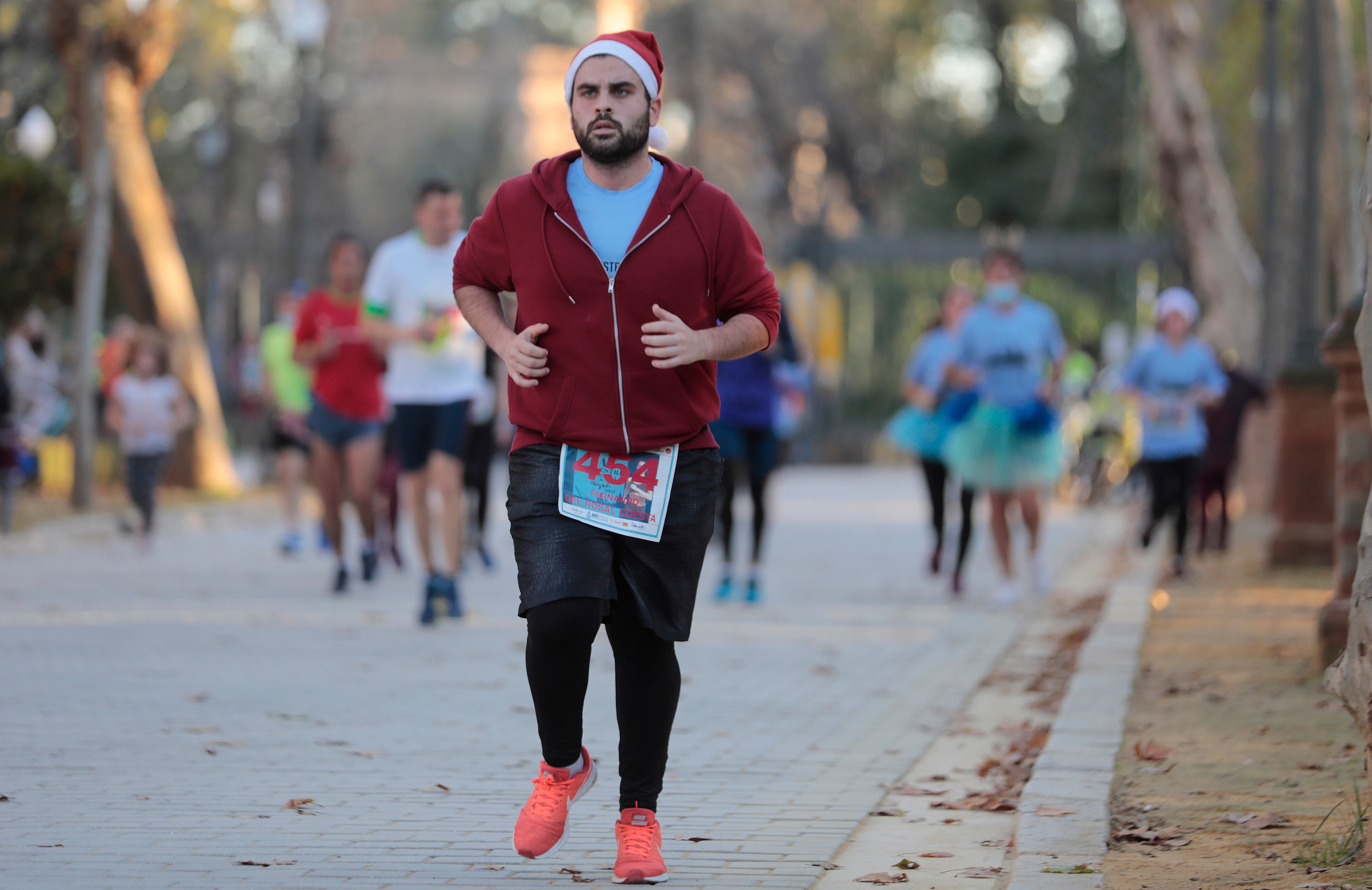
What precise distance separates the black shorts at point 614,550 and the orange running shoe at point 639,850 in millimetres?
444

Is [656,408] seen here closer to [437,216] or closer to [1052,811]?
[1052,811]

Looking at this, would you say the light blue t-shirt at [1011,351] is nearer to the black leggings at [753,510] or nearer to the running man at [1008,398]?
the running man at [1008,398]

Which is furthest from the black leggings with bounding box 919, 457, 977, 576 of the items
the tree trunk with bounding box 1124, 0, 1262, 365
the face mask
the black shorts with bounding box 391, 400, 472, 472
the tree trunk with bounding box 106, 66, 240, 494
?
the tree trunk with bounding box 1124, 0, 1262, 365

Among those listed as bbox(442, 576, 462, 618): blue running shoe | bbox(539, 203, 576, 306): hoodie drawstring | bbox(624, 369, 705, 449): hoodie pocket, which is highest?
bbox(539, 203, 576, 306): hoodie drawstring

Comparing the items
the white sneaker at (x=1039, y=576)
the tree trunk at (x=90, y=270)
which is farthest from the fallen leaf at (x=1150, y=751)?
the tree trunk at (x=90, y=270)

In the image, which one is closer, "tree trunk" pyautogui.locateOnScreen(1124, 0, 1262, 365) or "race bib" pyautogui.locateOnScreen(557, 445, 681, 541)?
"race bib" pyautogui.locateOnScreen(557, 445, 681, 541)

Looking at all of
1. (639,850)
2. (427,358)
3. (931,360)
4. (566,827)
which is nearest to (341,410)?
(427,358)

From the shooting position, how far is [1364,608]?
14.9ft

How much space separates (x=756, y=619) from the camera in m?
10.5

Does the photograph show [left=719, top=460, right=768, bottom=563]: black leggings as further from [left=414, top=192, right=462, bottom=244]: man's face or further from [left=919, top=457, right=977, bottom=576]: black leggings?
[left=414, top=192, right=462, bottom=244]: man's face

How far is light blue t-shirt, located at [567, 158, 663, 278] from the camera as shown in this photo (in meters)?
4.50

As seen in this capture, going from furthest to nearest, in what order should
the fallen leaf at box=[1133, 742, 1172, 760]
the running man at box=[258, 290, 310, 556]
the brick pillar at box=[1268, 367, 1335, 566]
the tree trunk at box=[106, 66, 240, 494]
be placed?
the tree trunk at box=[106, 66, 240, 494], the running man at box=[258, 290, 310, 556], the brick pillar at box=[1268, 367, 1335, 566], the fallen leaf at box=[1133, 742, 1172, 760]

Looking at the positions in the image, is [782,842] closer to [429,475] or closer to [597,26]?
[429,475]

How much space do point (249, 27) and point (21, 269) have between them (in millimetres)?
14862
